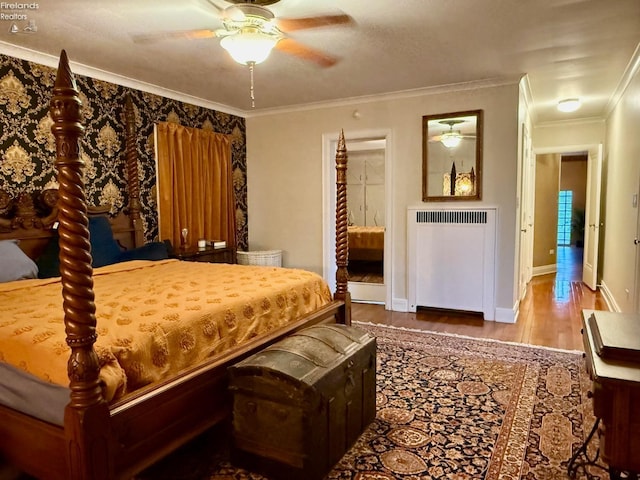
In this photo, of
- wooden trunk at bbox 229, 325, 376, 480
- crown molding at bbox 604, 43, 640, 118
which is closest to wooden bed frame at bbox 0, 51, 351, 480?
wooden trunk at bbox 229, 325, 376, 480

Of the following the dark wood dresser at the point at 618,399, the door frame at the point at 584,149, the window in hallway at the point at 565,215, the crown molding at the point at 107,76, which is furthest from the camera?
the window in hallway at the point at 565,215

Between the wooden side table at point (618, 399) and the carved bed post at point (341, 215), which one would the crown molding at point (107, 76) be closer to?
the carved bed post at point (341, 215)

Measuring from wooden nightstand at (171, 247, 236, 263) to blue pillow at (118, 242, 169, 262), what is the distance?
0.24m

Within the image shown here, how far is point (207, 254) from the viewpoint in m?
4.62

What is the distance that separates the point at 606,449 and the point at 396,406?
138cm

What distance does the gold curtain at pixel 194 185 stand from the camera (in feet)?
15.0

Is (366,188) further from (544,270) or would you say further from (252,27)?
(252,27)

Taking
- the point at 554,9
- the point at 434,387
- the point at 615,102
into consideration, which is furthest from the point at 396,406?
the point at 615,102

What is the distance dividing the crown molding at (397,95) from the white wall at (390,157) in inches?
1.3

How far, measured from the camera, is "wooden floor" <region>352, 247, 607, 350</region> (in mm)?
3984

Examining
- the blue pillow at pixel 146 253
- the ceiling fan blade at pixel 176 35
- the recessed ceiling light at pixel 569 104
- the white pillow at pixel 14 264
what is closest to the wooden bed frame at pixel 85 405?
the white pillow at pixel 14 264

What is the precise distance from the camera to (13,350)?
5.75 ft

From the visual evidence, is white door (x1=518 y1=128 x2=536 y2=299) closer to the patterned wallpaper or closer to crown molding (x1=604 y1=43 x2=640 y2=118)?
crown molding (x1=604 y1=43 x2=640 y2=118)

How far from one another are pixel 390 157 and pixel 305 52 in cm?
192
